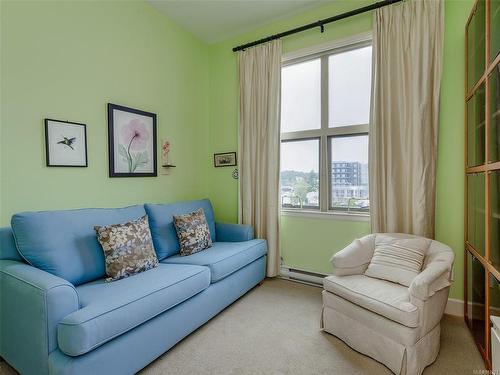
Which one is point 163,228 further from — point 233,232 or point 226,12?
point 226,12

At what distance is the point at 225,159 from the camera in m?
3.54

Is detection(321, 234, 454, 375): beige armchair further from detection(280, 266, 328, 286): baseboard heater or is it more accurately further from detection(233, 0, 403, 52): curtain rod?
detection(233, 0, 403, 52): curtain rod

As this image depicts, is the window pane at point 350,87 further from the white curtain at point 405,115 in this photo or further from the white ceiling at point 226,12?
the white ceiling at point 226,12

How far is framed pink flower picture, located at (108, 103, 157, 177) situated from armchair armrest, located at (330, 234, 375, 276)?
2.06 m

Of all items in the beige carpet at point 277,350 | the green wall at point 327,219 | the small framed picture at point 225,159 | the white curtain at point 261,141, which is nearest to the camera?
the beige carpet at point 277,350

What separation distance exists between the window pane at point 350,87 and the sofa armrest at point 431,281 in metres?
1.55

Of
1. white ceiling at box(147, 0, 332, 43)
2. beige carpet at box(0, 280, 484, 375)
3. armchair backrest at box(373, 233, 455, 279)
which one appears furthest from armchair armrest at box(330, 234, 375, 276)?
white ceiling at box(147, 0, 332, 43)

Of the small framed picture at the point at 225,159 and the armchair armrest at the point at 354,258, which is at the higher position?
the small framed picture at the point at 225,159

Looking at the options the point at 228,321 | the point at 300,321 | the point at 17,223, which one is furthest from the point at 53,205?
the point at 300,321

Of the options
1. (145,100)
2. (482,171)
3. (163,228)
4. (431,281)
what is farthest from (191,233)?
(482,171)

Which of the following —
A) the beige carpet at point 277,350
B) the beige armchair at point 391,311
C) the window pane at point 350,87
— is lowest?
the beige carpet at point 277,350

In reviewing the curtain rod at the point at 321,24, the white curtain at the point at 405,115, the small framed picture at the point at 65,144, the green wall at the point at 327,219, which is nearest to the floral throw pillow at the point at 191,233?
the green wall at the point at 327,219

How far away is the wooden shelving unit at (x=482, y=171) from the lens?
5.31 ft

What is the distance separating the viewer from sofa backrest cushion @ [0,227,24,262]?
179 centimetres
